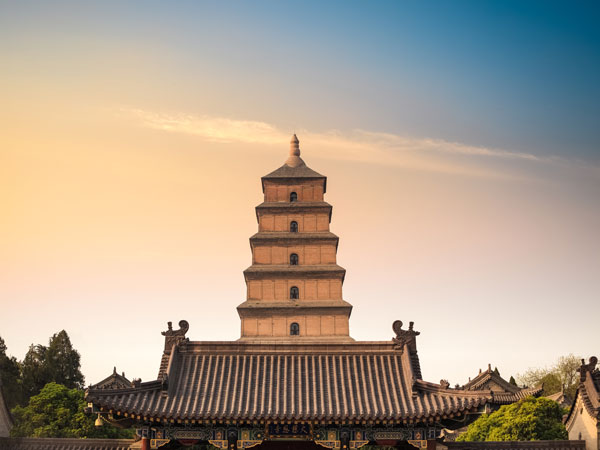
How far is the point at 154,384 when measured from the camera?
72.7 feet

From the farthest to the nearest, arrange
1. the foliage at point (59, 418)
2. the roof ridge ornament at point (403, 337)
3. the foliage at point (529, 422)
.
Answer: the foliage at point (59, 418) < the foliage at point (529, 422) < the roof ridge ornament at point (403, 337)

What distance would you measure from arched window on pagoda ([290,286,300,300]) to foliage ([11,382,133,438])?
15.5 meters

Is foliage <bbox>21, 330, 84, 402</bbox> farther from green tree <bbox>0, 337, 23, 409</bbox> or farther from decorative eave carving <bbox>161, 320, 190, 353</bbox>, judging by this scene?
decorative eave carving <bbox>161, 320, 190, 353</bbox>

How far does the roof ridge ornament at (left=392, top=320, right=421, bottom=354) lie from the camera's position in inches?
925

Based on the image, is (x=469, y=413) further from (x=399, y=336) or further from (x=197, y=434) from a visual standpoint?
(x=197, y=434)

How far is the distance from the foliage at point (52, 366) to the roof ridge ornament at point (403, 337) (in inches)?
1607

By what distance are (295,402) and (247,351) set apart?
253 cm

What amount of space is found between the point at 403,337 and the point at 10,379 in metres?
41.3

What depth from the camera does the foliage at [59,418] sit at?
41.6 meters

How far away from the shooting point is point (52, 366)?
59562 mm

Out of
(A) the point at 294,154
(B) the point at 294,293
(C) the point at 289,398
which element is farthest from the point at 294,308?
(C) the point at 289,398

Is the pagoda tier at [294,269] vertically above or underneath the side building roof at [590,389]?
above

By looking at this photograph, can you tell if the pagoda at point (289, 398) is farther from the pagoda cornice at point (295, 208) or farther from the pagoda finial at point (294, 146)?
the pagoda finial at point (294, 146)

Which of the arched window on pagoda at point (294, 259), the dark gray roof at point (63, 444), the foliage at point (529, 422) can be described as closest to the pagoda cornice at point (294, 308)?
the arched window on pagoda at point (294, 259)
